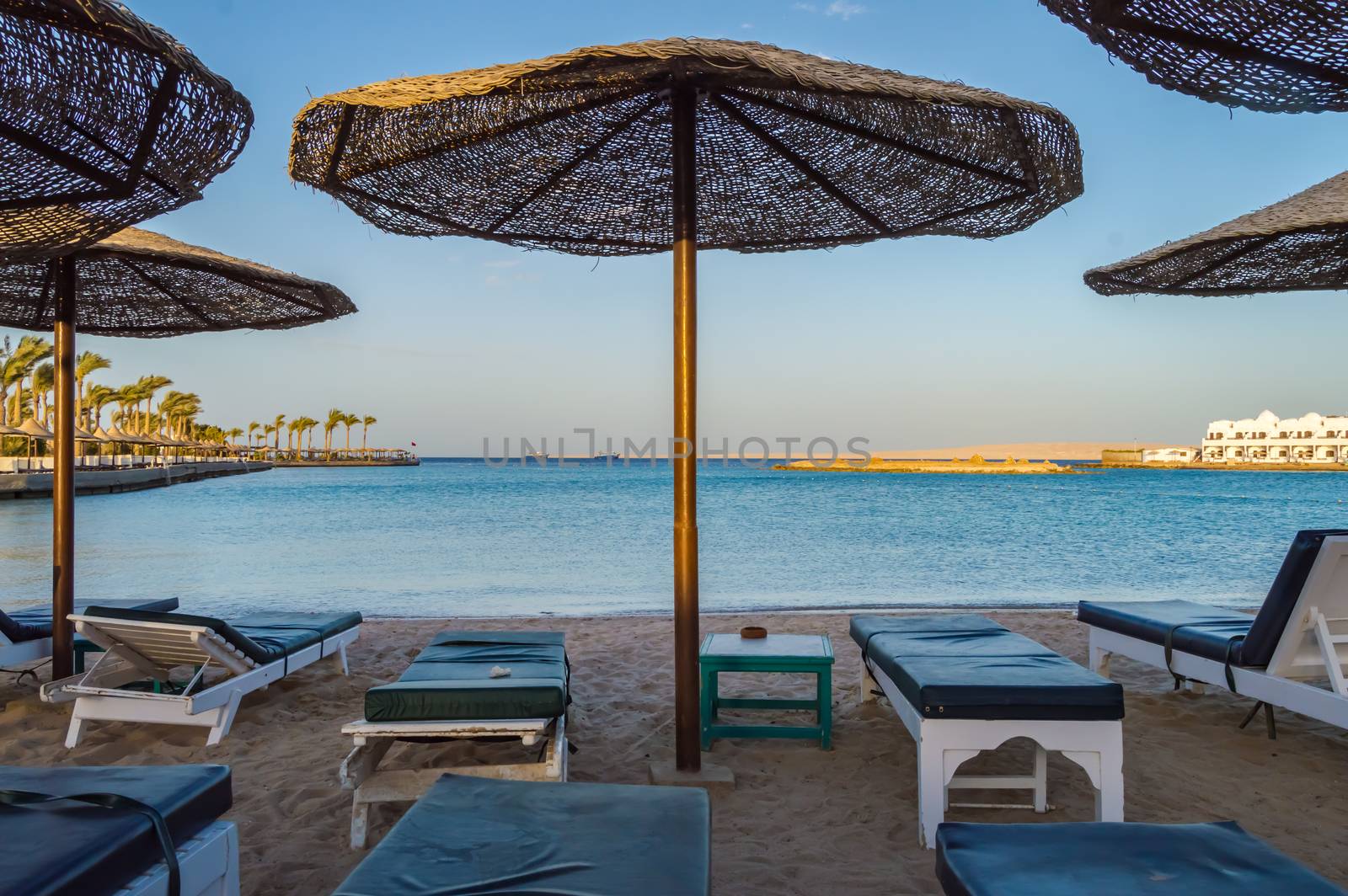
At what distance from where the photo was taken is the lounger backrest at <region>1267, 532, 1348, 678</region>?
2.99 m

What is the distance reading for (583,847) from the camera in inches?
59.4

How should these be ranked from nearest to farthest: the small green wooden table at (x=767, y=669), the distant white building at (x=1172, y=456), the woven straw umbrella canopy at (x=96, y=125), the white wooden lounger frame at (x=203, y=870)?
the white wooden lounger frame at (x=203, y=870) → the woven straw umbrella canopy at (x=96, y=125) → the small green wooden table at (x=767, y=669) → the distant white building at (x=1172, y=456)

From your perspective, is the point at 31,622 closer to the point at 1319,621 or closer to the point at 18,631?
the point at 18,631

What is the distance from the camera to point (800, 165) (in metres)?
3.44

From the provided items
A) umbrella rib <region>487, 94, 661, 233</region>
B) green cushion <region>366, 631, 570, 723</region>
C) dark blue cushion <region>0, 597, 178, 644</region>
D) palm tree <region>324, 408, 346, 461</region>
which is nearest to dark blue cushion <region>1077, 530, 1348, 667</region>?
green cushion <region>366, 631, 570, 723</region>

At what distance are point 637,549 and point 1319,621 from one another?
13.6 metres

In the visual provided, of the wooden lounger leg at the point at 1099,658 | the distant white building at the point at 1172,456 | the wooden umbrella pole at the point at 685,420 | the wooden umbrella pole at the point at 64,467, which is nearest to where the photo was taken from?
the wooden umbrella pole at the point at 685,420

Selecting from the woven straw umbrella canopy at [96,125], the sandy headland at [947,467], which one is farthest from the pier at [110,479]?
the sandy headland at [947,467]

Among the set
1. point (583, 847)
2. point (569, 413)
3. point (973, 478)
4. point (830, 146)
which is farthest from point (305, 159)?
point (973, 478)

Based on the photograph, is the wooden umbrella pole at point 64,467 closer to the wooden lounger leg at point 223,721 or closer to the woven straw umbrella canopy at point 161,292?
the woven straw umbrella canopy at point 161,292

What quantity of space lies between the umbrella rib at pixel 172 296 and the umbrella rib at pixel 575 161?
2.06 meters

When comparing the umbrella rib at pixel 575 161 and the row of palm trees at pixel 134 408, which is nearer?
the umbrella rib at pixel 575 161

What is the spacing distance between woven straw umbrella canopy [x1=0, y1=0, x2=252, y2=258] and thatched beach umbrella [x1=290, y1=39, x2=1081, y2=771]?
12.9 inches

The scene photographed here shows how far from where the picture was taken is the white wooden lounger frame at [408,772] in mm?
2496
